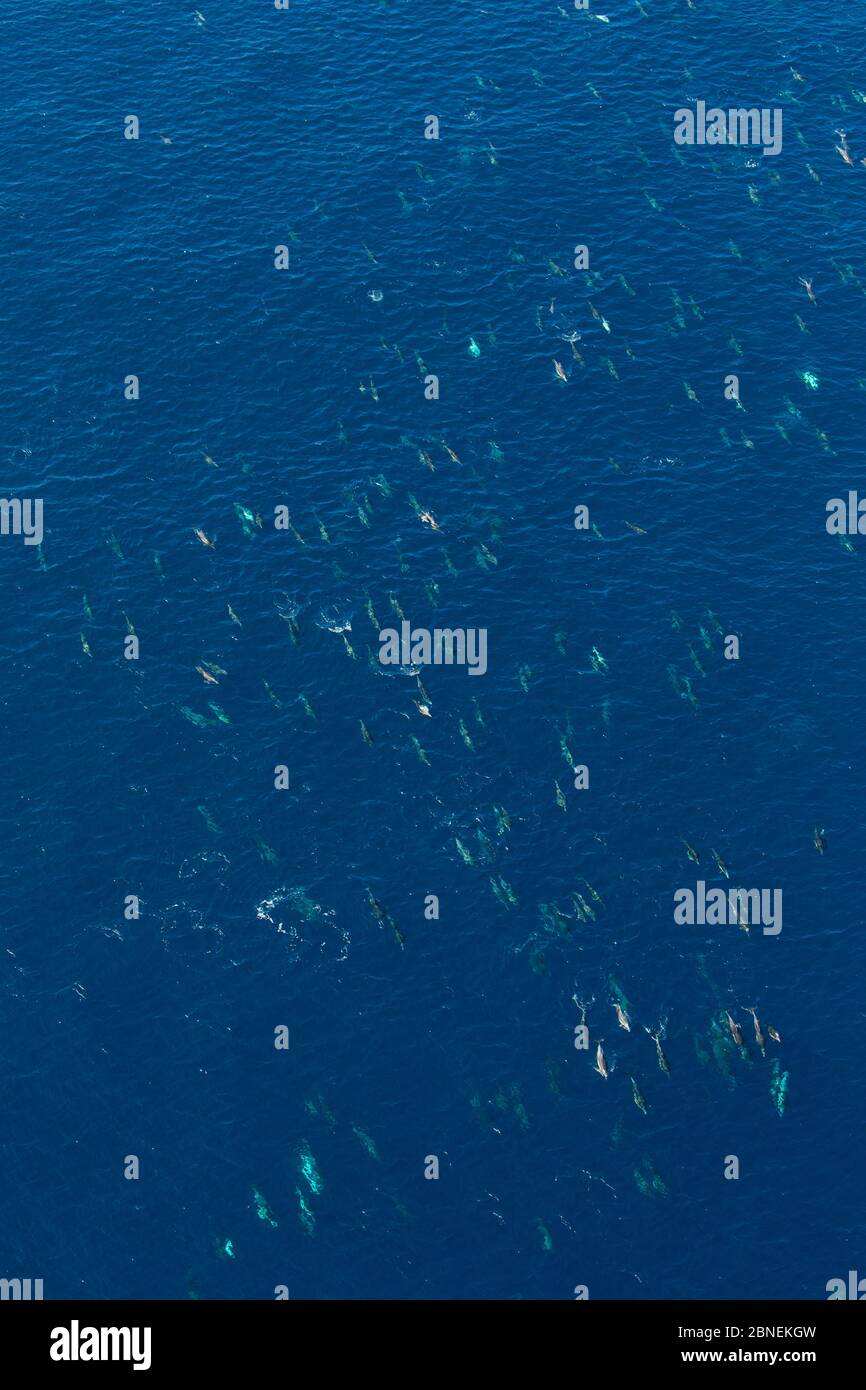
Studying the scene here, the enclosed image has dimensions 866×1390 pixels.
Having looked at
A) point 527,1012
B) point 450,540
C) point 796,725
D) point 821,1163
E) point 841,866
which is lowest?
point 821,1163

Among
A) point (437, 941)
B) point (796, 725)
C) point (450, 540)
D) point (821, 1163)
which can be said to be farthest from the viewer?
point (450, 540)

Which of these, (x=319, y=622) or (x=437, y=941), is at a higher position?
(x=319, y=622)
